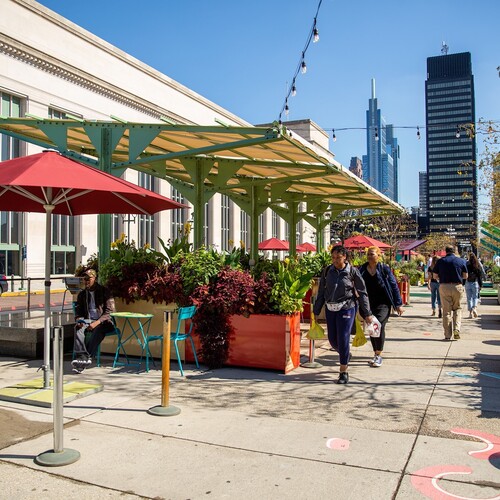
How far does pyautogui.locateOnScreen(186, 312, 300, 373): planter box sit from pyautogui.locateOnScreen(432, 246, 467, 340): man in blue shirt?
427 cm

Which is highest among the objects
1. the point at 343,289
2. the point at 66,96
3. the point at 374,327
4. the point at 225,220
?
the point at 66,96

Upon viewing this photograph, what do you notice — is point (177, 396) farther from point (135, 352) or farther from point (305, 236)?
point (305, 236)

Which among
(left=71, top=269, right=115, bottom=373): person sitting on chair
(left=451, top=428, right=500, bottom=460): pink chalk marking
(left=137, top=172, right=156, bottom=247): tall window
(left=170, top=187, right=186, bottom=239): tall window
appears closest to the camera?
(left=451, top=428, right=500, bottom=460): pink chalk marking

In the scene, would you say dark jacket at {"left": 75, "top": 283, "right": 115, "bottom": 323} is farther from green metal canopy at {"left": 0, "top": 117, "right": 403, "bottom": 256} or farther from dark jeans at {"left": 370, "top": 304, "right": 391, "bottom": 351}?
dark jeans at {"left": 370, "top": 304, "right": 391, "bottom": 351}

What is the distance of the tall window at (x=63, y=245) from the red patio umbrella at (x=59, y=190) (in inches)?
1070

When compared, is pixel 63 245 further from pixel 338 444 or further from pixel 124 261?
pixel 338 444

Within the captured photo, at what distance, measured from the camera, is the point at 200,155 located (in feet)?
38.5

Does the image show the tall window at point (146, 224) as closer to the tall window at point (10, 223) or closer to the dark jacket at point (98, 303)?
the tall window at point (10, 223)

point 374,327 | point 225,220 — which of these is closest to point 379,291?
point 374,327

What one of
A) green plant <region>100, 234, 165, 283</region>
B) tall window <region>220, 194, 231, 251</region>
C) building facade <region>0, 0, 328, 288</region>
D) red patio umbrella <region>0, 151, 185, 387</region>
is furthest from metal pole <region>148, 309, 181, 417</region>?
tall window <region>220, 194, 231, 251</region>

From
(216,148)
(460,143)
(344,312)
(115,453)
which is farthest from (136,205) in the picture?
(460,143)

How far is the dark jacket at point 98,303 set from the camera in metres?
7.86

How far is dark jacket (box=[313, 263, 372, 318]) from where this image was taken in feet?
23.4

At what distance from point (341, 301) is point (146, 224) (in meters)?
36.8
